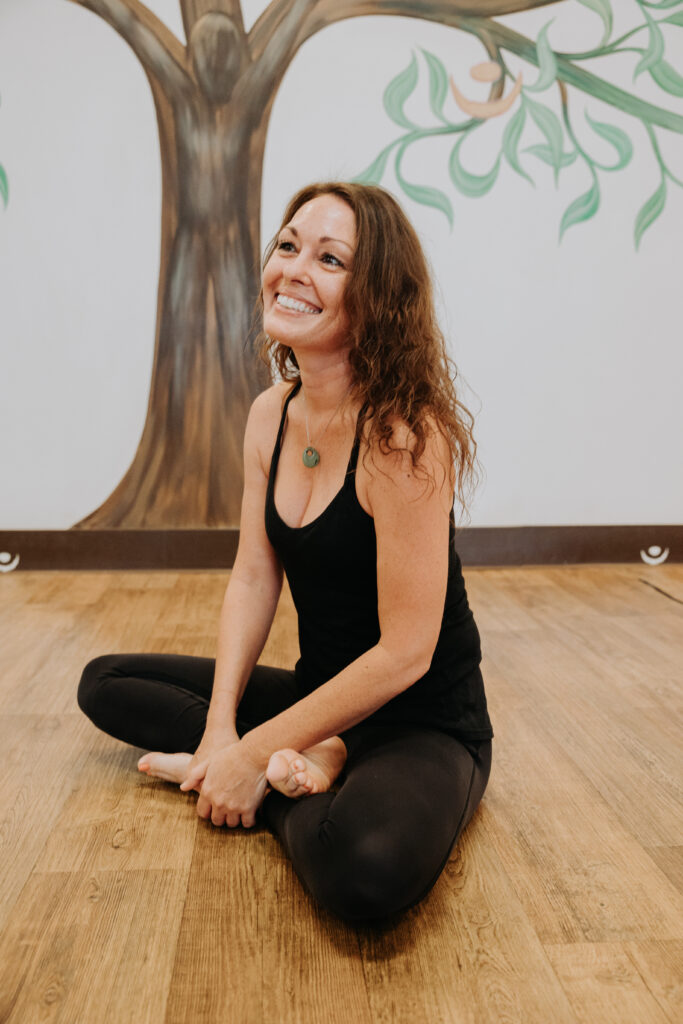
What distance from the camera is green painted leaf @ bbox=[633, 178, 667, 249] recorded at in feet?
10.8

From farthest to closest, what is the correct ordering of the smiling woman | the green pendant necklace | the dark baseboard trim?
the dark baseboard trim → the green pendant necklace → the smiling woman

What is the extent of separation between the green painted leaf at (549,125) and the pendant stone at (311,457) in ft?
7.17

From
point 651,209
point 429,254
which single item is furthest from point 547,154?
point 429,254

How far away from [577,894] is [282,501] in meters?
0.71

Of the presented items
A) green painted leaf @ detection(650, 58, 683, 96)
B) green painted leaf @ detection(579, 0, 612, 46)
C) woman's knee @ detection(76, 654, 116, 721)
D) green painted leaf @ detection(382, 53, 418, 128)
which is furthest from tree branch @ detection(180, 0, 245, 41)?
woman's knee @ detection(76, 654, 116, 721)

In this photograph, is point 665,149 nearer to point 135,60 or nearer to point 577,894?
point 135,60

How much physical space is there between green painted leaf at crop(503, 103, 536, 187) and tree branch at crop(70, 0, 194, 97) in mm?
1054

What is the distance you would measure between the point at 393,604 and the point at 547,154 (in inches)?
94.6

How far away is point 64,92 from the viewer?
3.09 metres

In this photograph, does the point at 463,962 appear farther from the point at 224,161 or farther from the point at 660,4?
the point at 660,4

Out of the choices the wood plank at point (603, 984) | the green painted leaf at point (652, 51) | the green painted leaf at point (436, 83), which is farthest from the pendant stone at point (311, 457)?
the green painted leaf at point (652, 51)

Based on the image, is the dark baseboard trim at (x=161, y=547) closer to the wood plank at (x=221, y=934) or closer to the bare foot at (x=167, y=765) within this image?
the bare foot at (x=167, y=765)

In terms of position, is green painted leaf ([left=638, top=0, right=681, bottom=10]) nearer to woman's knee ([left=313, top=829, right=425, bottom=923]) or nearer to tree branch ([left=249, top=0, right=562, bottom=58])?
tree branch ([left=249, top=0, right=562, bottom=58])

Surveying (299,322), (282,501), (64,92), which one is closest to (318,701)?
(282,501)
